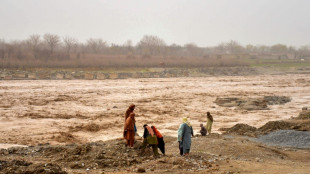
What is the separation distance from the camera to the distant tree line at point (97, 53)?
61.1 metres

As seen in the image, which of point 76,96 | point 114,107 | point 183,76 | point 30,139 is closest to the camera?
point 30,139

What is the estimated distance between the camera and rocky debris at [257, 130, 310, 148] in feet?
43.1

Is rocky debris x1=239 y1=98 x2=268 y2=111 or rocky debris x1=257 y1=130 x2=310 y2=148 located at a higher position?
rocky debris x1=239 y1=98 x2=268 y2=111

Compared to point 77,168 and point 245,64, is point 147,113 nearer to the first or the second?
point 77,168

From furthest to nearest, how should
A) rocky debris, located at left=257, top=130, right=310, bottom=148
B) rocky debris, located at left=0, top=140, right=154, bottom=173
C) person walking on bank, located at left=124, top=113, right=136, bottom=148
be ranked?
rocky debris, located at left=257, top=130, right=310, bottom=148 < person walking on bank, located at left=124, top=113, right=136, bottom=148 < rocky debris, located at left=0, top=140, right=154, bottom=173

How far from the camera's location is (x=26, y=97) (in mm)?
27969

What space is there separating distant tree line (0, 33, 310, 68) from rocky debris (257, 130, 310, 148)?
151 feet

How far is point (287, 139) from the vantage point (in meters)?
13.6

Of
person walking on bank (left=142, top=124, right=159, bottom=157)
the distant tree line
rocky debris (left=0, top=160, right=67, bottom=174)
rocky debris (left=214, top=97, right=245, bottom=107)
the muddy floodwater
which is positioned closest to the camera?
rocky debris (left=0, top=160, right=67, bottom=174)

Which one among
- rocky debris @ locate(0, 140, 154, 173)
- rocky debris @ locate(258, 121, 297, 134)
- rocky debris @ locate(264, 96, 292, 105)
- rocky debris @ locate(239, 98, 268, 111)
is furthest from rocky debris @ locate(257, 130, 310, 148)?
rocky debris @ locate(264, 96, 292, 105)

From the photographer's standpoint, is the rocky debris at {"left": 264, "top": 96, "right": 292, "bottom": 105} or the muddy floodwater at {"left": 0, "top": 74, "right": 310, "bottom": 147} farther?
the rocky debris at {"left": 264, "top": 96, "right": 292, "bottom": 105}

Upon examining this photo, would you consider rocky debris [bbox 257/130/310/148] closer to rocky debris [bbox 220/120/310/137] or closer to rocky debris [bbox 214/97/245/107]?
rocky debris [bbox 220/120/310/137]

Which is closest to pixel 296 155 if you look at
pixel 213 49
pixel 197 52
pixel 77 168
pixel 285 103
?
pixel 77 168

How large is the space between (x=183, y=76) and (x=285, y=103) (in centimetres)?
3372
